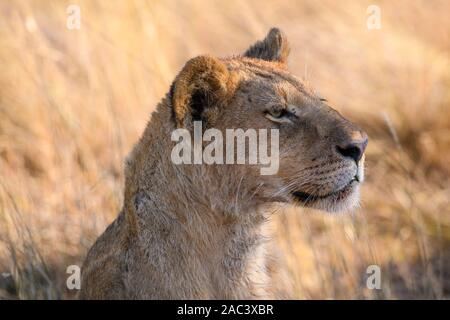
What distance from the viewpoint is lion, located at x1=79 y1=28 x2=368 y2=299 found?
4840 millimetres

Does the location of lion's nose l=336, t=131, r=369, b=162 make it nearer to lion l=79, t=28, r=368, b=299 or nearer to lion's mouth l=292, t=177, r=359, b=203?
lion l=79, t=28, r=368, b=299

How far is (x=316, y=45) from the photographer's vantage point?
34.0ft

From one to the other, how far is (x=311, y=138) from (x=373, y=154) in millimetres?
4656

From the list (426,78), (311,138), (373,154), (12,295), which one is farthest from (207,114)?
(426,78)

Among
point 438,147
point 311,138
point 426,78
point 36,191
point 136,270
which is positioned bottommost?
point 136,270

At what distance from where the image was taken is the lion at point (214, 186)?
484 centimetres

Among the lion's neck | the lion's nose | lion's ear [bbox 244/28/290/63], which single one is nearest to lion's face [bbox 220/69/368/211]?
the lion's nose

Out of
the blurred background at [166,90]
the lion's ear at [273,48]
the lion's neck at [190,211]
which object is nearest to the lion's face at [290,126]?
the lion's neck at [190,211]

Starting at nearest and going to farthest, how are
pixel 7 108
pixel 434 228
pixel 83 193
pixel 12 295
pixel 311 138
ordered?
pixel 311 138 < pixel 12 295 < pixel 83 193 < pixel 434 228 < pixel 7 108

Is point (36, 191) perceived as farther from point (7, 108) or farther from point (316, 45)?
point (316, 45)

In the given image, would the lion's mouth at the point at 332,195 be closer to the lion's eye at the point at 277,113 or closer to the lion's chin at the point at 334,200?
the lion's chin at the point at 334,200

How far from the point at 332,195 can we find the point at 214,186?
0.62m

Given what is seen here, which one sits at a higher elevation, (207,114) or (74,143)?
(74,143)

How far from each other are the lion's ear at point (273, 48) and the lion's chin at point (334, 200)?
1077 millimetres
